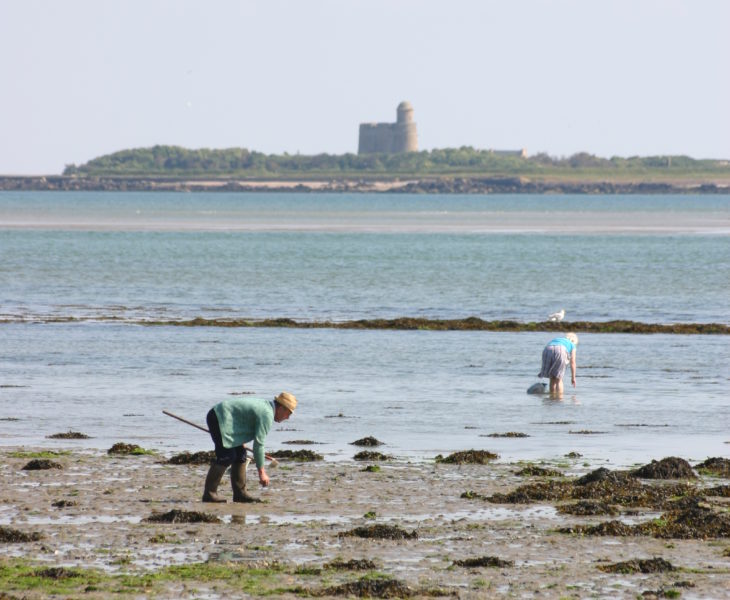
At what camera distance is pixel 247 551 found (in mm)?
11867

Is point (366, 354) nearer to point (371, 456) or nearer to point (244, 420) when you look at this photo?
point (371, 456)

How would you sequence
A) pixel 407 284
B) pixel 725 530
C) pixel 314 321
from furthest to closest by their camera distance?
pixel 407 284
pixel 314 321
pixel 725 530

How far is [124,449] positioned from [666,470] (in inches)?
266

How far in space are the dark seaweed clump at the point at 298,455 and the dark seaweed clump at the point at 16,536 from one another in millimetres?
5264

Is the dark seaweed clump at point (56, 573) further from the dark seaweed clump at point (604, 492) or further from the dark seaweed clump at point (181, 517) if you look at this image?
the dark seaweed clump at point (604, 492)

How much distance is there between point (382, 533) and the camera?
12469mm

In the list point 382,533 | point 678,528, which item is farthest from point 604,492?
point 382,533

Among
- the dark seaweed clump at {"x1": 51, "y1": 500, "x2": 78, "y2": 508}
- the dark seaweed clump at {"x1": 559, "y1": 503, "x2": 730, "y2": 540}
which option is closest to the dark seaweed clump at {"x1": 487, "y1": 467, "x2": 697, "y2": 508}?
the dark seaweed clump at {"x1": 559, "y1": 503, "x2": 730, "y2": 540}

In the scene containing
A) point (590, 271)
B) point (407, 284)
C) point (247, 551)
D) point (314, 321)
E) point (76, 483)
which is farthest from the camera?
point (590, 271)

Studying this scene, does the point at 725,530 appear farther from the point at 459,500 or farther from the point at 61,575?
the point at 61,575

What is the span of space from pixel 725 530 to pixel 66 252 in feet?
233

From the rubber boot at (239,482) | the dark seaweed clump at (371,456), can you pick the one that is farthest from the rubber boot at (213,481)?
the dark seaweed clump at (371,456)

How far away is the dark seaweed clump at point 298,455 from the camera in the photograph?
55.8 feet

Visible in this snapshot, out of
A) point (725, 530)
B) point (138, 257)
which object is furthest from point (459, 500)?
point (138, 257)
